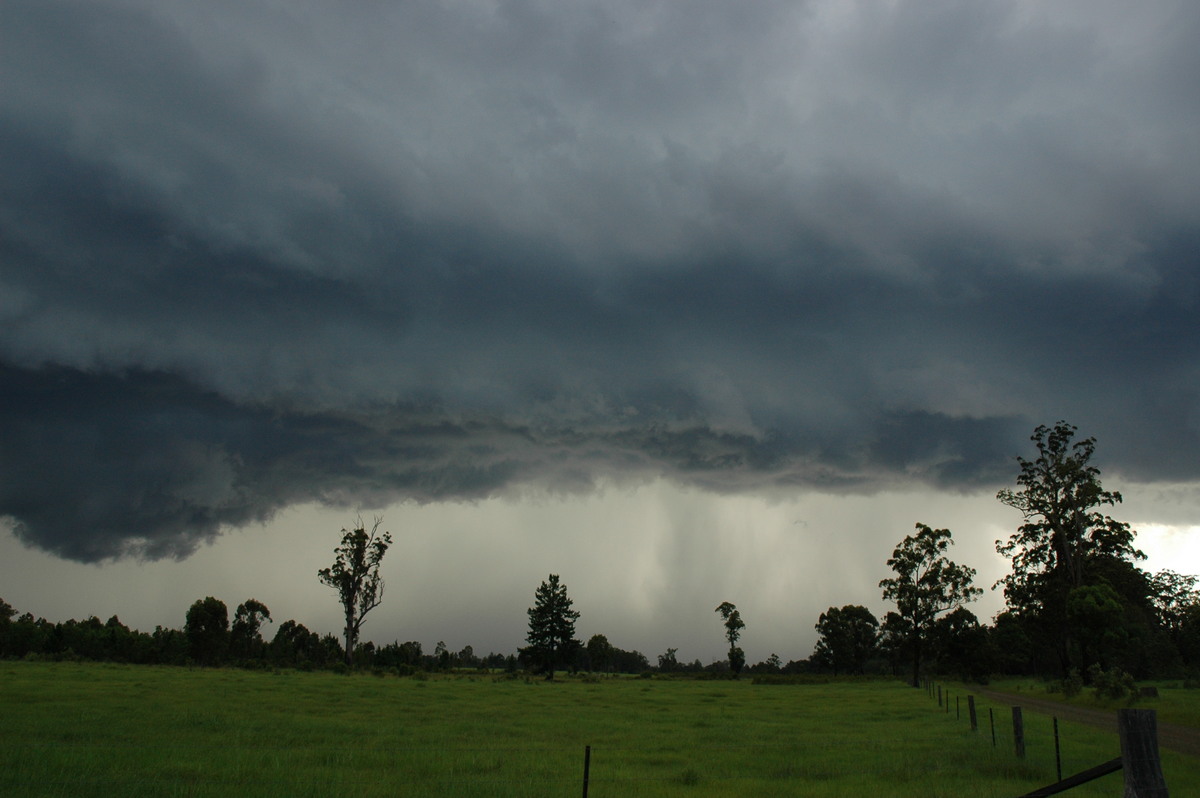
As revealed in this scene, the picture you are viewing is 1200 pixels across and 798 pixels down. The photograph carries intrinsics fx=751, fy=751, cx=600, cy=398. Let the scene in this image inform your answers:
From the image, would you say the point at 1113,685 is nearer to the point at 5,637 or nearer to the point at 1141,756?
the point at 1141,756

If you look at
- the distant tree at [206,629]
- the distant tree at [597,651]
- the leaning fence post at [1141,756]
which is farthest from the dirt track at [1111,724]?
the distant tree at [597,651]

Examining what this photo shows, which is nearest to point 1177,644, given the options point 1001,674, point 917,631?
point 1001,674

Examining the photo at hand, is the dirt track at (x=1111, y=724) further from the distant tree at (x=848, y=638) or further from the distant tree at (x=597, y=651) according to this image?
the distant tree at (x=597, y=651)

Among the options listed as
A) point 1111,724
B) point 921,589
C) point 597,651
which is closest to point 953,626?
point 921,589

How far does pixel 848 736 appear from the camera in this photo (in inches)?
1117

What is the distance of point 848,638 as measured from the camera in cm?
15812

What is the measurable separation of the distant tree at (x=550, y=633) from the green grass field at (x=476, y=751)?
88.5m

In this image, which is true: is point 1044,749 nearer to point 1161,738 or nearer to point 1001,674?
point 1161,738

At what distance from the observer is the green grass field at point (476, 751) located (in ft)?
51.5

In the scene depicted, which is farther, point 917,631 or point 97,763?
point 917,631

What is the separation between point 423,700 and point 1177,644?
107586 millimetres

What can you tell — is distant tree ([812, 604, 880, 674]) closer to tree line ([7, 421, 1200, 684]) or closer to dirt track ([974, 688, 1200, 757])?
tree line ([7, 421, 1200, 684])

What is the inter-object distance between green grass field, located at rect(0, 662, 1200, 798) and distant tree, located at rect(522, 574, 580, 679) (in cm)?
8855

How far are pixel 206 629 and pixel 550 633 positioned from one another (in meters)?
62.4
